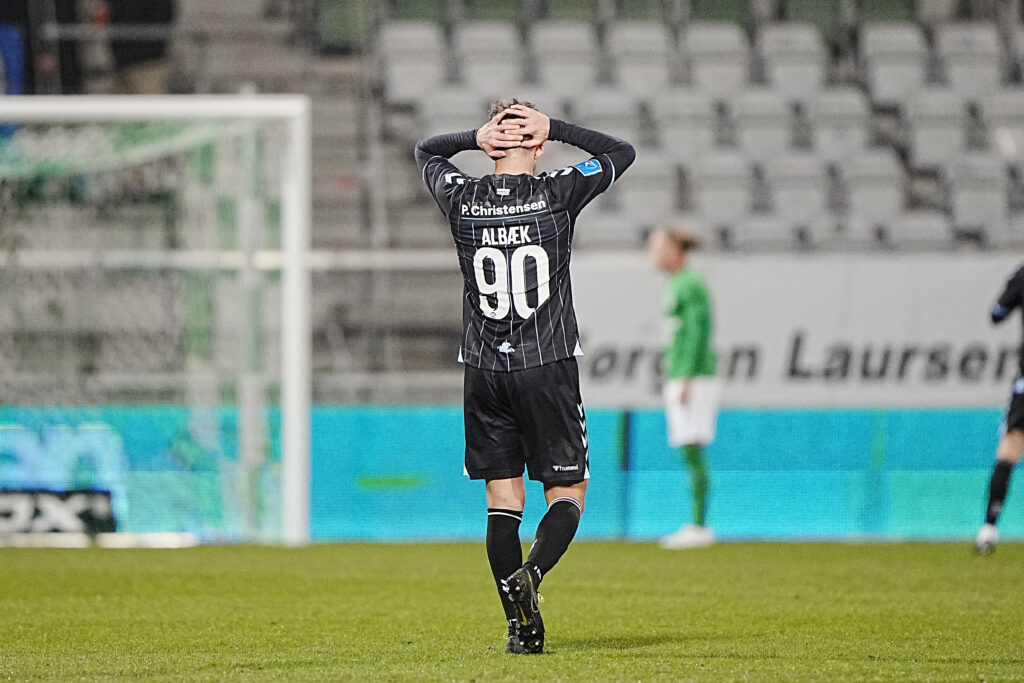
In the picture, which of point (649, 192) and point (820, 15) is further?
point (820, 15)

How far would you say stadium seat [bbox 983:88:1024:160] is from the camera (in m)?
13.4

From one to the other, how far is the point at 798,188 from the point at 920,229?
1.01 metres

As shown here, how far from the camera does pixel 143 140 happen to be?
10445 mm

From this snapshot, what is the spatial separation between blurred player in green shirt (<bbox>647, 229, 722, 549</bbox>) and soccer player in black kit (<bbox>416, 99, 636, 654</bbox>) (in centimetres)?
483

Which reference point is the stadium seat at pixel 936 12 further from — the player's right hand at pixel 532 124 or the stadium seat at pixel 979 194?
the player's right hand at pixel 532 124

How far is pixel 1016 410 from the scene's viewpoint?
356 inches

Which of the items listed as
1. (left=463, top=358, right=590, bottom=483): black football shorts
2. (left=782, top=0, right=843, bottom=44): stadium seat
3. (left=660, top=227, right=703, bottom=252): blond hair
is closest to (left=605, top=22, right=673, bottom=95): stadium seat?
(left=782, top=0, right=843, bottom=44): stadium seat

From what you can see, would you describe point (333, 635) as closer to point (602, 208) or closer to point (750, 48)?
point (602, 208)

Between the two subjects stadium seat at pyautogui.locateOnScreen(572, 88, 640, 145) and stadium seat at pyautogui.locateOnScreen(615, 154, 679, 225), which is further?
stadium seat at pyautogui.locateOnScreen(572, 88, 640, 145)

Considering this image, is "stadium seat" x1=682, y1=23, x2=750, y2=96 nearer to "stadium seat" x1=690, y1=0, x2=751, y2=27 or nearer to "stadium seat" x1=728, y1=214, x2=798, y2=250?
"stadium seat" x1=690, y1=0, x2=751, y2=27

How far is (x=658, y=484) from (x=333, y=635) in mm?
5444

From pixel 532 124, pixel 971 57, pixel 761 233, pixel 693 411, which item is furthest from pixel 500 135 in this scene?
pixel 971 57

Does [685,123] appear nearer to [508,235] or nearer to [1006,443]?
[1006,443]

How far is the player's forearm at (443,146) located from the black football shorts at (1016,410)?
4.59m
